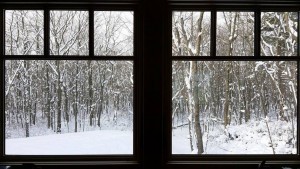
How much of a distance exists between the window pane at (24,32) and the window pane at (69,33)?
11 centimetres

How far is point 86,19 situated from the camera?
3717mm

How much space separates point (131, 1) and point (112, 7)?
7.6 inches

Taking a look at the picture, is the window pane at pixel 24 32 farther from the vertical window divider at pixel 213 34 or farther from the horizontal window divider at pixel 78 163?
the vertical window divider at pixel 213 34

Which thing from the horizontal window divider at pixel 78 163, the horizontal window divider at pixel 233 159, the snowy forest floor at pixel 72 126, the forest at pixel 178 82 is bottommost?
the horizontal window divider at pixel 78 163

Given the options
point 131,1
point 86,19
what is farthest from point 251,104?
point 86,19

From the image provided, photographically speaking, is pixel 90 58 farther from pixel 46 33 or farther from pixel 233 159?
pixel 233 159

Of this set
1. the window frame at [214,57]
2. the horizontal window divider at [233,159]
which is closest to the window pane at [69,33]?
the window frame at [214,57]

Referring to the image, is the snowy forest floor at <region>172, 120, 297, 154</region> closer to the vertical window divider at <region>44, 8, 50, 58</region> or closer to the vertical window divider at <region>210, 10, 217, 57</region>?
the vertical window divider at <region>210, 10, 217, 57</region>

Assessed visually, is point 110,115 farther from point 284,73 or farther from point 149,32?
point 284,73

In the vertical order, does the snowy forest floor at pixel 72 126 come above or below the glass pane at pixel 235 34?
below

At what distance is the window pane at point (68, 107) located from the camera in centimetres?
370

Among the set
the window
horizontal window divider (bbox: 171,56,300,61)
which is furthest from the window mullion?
horizontal window divider (bbox: 171,56,300,61)

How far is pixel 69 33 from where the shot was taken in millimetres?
3713

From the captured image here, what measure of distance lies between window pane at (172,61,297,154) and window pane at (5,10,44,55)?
131 centimetres
